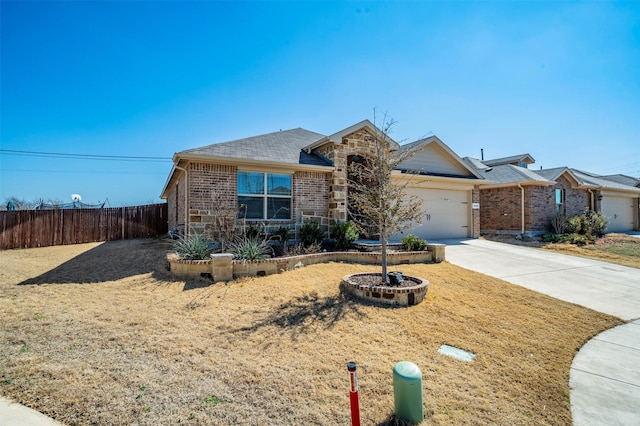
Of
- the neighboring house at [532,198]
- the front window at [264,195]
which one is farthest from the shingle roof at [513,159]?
the front window at [264,195]

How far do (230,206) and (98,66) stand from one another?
860 cm

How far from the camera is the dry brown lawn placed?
117 inches

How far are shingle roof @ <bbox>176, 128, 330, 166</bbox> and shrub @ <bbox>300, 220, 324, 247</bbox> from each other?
2336 millimetres

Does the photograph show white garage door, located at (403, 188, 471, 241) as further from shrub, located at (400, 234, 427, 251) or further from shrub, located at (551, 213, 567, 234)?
shrub, located at (551, 213, 567, 234)

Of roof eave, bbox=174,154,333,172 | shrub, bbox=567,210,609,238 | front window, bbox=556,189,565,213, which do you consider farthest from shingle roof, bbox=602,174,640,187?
roof eave, bbox=174,154,333,172

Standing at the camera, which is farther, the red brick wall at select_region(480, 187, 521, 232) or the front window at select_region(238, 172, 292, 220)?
the red brick wall at select_region(480, 187, 521, 232)

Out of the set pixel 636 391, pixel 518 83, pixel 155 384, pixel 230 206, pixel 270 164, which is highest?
pixel 518 83

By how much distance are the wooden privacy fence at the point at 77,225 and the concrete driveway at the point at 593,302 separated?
49.8 ft

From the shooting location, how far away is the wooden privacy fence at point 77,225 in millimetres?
13141

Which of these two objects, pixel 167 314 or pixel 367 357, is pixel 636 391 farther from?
pixel 167 314

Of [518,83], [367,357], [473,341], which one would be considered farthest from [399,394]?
[518,83]

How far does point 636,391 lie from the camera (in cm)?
357

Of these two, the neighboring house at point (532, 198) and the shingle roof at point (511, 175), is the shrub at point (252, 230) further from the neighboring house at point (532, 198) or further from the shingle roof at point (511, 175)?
the shingle roof at point (511, 175)

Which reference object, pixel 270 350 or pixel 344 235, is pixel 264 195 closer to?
pixel 344 235
